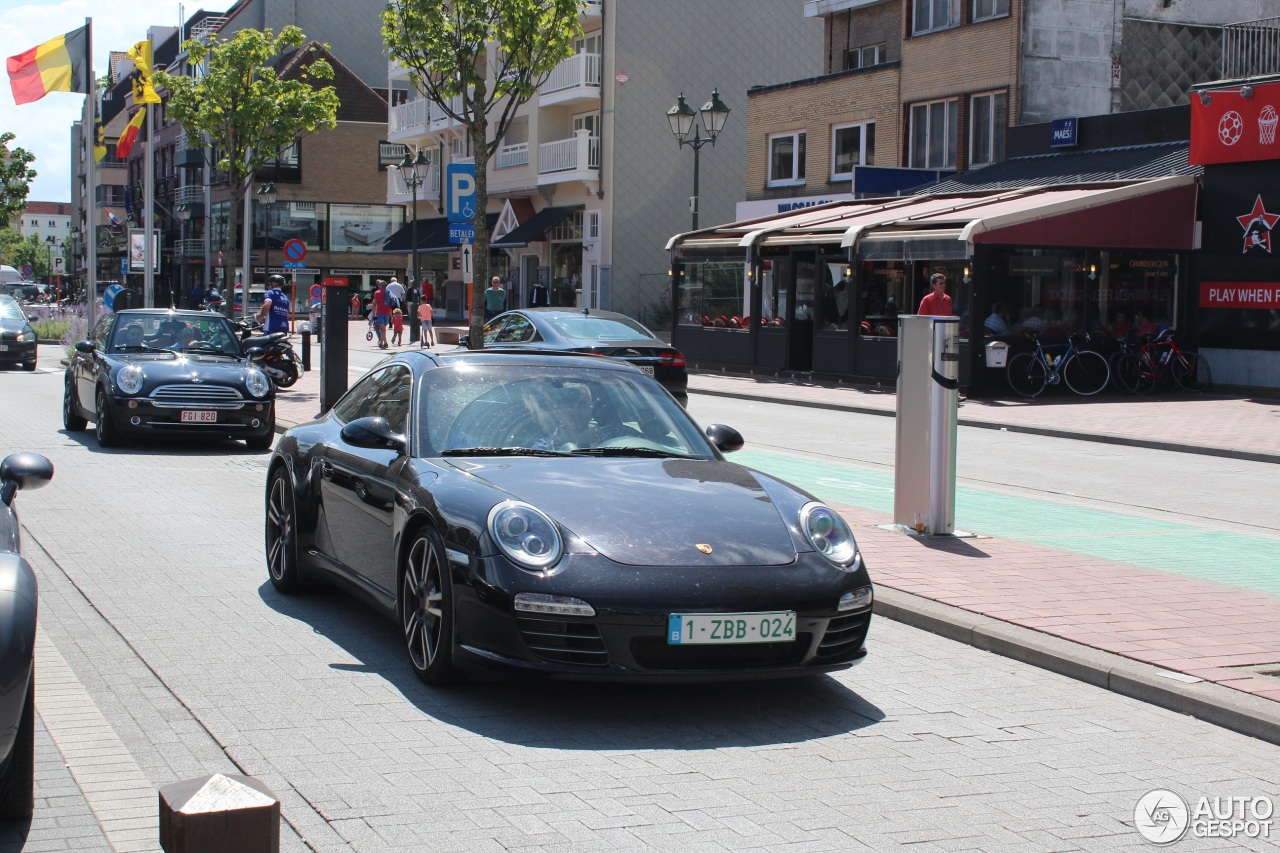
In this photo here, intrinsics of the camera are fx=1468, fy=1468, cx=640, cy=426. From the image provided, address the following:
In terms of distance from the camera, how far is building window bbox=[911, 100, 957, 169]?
33219 mm

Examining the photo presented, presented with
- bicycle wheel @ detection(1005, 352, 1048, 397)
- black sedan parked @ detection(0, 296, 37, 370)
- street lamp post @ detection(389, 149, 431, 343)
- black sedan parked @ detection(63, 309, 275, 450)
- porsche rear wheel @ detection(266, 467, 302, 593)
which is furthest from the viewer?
street lamp post @ detection(389, 149, 431, 343)

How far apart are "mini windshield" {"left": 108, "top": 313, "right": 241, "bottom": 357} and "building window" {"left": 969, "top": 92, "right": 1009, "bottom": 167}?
20.8m

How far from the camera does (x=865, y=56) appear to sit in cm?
3834

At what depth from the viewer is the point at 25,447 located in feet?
47.5

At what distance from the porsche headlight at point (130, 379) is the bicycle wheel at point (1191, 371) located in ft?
57.2

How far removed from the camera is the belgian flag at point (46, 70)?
2984cm

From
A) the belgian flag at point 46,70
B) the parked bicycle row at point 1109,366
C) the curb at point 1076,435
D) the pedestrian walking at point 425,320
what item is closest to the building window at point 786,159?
the pedestrian walking at point 425,320

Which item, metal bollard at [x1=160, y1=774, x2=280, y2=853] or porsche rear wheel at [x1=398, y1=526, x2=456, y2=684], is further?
porsche rear wheel at [x1=398, y1=526, x2=456, y2=684]

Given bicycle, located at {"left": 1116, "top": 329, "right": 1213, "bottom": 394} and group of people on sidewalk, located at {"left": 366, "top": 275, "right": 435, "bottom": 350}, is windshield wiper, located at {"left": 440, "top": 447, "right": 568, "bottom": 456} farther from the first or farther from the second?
group of people on sidewalk, located at {"left": 366, "top": 275, "right": 435, "bottom": 350}

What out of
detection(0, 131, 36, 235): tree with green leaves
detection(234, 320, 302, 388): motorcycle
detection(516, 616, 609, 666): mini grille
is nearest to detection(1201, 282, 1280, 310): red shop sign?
detection(234, 320, 302, 388): motorcycle

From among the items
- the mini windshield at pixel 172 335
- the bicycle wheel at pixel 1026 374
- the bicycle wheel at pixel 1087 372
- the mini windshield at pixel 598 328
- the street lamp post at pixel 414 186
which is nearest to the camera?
the mini windshield at pixel 172 335

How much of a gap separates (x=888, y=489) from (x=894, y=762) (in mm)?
7540

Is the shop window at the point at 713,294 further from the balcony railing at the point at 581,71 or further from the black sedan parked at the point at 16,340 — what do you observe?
the balcony railing at the point at 581,71

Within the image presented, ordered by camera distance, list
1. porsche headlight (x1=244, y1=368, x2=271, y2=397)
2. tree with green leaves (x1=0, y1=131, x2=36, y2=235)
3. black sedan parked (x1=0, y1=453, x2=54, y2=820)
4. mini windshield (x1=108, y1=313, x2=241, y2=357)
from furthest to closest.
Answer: tree with green leaves (x1=0, y1=131, x2=36, y2=235) < mini windshield (x1=108, y1=313, x2=241, y2=357) < porsche headlight (x1=244, y1=368, x2=271, y2=397) < black sedan parked (x1=0, y1=453, x2=54, y2=820)
